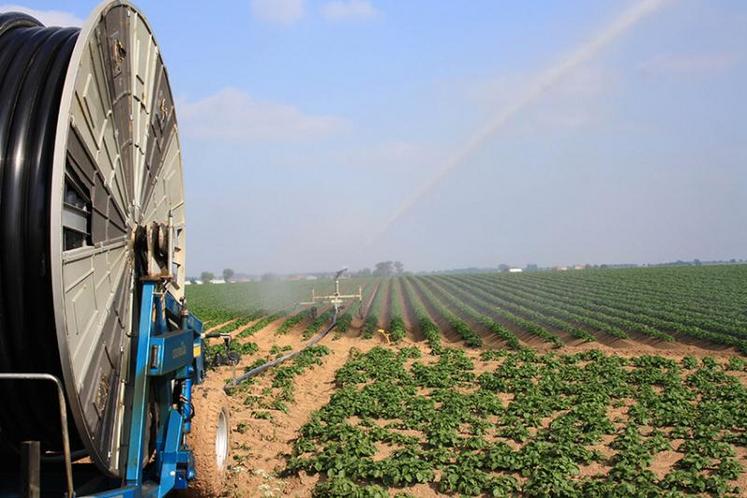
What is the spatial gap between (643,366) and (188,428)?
49.5 ft

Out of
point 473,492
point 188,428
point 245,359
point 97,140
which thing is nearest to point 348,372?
point 245,359

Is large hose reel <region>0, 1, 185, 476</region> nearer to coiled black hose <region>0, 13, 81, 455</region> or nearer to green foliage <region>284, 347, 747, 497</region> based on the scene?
coiled black hose <region>0, 13, 81, 455</region>

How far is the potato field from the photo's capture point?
902 centimetres

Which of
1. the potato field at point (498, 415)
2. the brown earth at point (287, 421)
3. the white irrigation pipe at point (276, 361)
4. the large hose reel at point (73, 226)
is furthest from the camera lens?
the white irrigation pipe at point (276, 361)

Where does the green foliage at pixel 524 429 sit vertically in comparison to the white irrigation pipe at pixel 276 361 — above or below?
below

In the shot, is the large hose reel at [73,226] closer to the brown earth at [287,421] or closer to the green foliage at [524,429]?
the brown earth at [287,421]

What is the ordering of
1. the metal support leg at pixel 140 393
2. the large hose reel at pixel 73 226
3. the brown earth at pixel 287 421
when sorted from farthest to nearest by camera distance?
the brown earth at pixel 287 421, the metal support leg at pixel 140 393, the large hose reel at pixel 73 226

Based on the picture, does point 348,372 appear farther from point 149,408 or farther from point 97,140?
point 97,140

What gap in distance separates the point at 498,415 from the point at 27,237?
410 inches

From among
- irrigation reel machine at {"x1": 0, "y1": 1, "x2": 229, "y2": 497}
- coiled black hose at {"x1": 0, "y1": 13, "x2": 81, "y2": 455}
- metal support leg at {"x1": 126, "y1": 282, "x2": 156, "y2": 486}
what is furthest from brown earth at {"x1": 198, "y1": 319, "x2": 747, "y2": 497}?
coiled black hose at {"x1": 0, "y1": 13, "x2": 81, "y2": 455}

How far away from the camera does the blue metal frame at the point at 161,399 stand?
5.26m

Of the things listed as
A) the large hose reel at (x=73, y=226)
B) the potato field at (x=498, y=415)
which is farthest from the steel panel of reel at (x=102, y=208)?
the potato field at (x=498, y=415)

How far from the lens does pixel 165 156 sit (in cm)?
725

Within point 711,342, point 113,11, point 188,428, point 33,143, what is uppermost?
point 113,11
